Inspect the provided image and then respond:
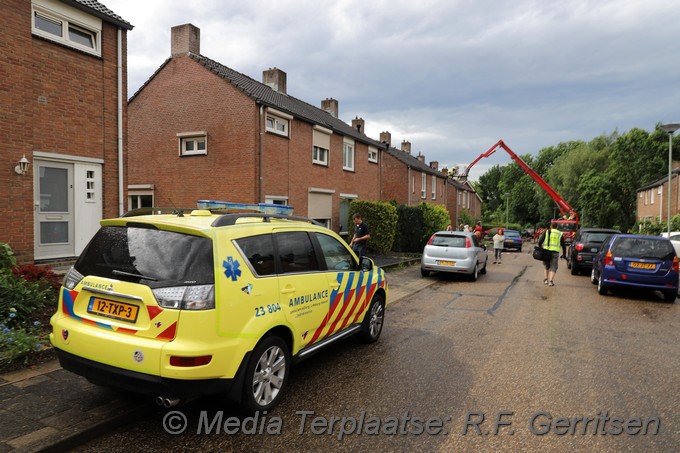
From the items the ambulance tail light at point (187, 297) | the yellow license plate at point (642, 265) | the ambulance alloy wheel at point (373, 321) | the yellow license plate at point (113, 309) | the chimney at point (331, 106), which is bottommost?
the ambulance alloy wheel at point (373, 321)

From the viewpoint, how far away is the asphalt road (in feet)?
10.8

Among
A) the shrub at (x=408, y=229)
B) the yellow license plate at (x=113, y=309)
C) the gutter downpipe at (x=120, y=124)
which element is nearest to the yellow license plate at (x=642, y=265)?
the yellow license plate at (x=113, y=309)

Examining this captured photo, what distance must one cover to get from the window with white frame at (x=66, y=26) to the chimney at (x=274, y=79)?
12.7 metres

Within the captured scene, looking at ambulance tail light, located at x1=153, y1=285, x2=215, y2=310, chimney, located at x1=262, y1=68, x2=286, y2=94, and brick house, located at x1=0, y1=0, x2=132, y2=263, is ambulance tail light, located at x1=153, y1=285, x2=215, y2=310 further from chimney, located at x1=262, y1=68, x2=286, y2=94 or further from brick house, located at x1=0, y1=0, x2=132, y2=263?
chimney, located at x1=262, y1=68, x2=286, y2=94

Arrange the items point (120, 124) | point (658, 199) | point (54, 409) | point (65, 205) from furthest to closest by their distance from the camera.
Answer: point (658, 199), point (120, 124), point (65, 205), point (54, 409)

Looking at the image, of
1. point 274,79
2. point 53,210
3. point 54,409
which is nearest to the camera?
point 54,409

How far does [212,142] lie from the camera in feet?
49.9

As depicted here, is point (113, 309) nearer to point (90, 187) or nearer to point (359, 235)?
point (90, 187)

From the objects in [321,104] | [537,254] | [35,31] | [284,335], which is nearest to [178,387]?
[284,335]

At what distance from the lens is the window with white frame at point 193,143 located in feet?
50.4

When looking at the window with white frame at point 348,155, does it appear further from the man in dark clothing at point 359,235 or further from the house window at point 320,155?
the man in dark clothing at point 359,235

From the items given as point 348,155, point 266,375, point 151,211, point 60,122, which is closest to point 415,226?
point 348,155

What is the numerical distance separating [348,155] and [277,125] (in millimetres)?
5952

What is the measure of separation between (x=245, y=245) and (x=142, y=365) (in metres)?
1.17
